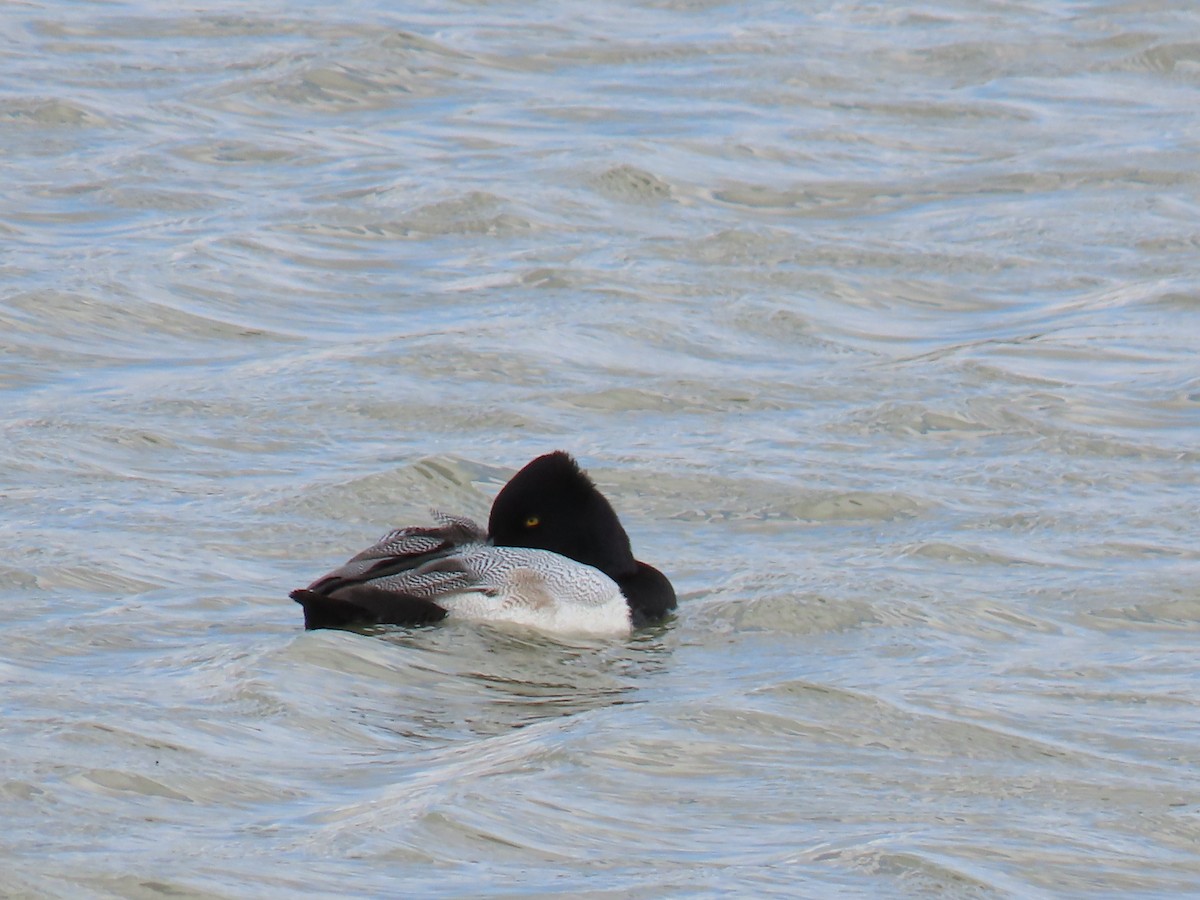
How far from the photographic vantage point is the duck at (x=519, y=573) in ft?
25.9

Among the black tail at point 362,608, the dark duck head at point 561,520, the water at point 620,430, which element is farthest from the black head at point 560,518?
the black tail at point 362,608

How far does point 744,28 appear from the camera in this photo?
1900cm

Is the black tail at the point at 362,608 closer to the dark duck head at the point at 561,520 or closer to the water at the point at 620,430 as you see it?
the water at the point at 620,430

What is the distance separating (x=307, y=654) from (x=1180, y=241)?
26.7 feet

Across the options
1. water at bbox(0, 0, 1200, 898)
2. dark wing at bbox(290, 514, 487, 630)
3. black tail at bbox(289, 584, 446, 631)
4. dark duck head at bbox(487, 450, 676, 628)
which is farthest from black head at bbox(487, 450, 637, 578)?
black tail at bbox(289, 584, 446, 631)

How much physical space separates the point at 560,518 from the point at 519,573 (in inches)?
16.8

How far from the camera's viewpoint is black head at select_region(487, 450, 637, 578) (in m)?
8.52

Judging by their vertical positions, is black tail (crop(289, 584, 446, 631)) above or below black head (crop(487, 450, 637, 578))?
below

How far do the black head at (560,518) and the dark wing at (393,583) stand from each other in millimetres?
161

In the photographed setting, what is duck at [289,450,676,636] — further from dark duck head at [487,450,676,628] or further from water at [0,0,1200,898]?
water at [0,0,1200,898]

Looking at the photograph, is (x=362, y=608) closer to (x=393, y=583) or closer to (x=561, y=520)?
(x=393, y=583)

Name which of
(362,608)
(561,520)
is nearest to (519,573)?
(561,520)

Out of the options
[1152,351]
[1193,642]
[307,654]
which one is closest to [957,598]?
[1193,642]

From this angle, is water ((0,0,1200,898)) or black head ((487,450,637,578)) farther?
black head ((487,450,637,578))
